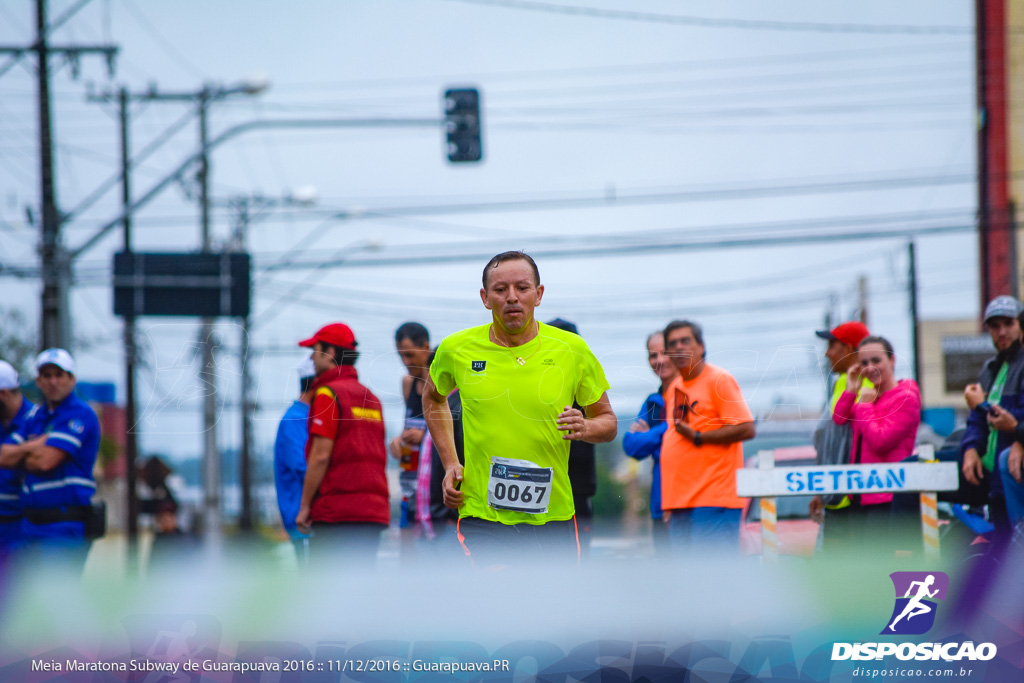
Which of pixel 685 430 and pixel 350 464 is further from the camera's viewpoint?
pixel 685 430

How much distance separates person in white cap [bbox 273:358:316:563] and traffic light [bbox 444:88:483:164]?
319 inches

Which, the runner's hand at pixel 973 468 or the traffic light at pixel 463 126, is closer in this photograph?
the runner's hand at pixel 973 468

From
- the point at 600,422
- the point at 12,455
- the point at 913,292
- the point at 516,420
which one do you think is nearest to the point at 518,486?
the point at 516,420

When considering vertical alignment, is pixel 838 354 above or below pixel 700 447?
above

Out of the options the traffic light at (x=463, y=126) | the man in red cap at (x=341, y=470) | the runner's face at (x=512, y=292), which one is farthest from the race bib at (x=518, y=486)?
the traffic light at (x=463, y=126)

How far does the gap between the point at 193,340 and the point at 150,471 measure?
31.1 ft

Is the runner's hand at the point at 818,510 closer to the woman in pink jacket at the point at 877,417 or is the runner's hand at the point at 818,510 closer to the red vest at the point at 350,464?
the woman in pink jacket at the point at 877,417

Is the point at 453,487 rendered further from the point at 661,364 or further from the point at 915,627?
the point at 661,364

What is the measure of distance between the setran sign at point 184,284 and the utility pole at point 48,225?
4993 mm

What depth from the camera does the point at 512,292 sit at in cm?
399

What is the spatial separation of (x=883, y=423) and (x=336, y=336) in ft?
10.1

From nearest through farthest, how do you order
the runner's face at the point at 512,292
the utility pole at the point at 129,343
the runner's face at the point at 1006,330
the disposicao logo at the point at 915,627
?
the disposicao logo at the point at 915,627 → the runner's face at the point at 512,292 → the runner's face at the point at 1006,330 → the utility pole at the point at 129,343

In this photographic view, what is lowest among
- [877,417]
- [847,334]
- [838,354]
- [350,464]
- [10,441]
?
[350,464]

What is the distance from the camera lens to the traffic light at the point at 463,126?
14.0m
